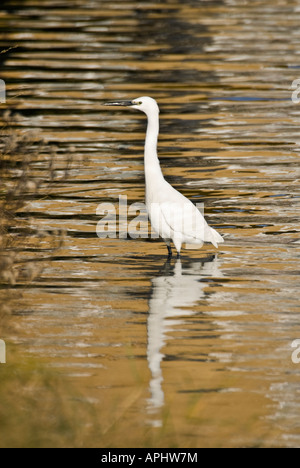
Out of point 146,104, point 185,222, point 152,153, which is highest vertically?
point 146,104

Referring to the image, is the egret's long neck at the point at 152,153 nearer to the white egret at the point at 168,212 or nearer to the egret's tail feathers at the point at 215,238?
the white egret at the point at 168,212

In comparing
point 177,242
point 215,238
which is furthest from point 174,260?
point 215,238

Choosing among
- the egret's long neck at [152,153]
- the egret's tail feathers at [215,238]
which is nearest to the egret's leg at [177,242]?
the egret's tail feathers at [215,238]

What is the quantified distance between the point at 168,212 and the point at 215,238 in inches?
24.4

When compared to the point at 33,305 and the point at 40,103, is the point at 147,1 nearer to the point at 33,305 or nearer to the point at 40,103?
the point at 40,103

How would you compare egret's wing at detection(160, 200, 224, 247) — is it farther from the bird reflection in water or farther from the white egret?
the bird reflection in water

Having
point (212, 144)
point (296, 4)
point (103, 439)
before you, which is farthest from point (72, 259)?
point (296, 4)

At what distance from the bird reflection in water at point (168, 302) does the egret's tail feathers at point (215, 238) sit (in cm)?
19

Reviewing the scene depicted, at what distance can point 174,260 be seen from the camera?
1201cm

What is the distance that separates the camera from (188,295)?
10820 millimetres

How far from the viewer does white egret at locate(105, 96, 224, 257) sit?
11703 mm

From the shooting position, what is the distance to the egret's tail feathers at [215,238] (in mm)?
11836
